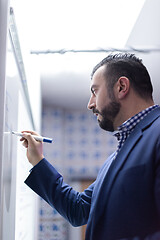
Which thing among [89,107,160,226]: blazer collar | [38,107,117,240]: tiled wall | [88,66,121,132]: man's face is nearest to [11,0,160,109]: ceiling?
[88,66,121,132]: man's face

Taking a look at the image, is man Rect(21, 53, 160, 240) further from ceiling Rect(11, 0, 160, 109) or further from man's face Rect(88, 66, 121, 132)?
ceiling Rect(11, 0, 160, 109)

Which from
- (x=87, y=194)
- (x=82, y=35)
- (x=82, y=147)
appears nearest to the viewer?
(x=87, y=194)

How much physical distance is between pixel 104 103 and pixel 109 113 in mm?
34

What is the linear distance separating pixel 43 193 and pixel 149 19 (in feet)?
3.47

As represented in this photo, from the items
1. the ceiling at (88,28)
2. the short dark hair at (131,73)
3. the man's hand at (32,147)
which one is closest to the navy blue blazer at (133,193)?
the short dark hair at (131,73)

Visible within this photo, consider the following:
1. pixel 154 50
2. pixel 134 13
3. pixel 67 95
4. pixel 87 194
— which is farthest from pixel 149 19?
pixel 67 95

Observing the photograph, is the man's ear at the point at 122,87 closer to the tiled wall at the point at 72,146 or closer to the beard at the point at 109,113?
the beard at the point at 109,113

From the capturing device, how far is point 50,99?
2.83m

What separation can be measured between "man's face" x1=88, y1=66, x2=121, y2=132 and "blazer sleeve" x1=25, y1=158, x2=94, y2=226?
22 centimetres

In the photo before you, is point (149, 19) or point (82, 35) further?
point (82, 35)

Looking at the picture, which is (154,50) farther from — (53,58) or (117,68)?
(53,58)

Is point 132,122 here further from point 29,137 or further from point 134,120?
point 29,137

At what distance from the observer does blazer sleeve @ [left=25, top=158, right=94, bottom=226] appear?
34.8 inches

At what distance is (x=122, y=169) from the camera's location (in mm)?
732
